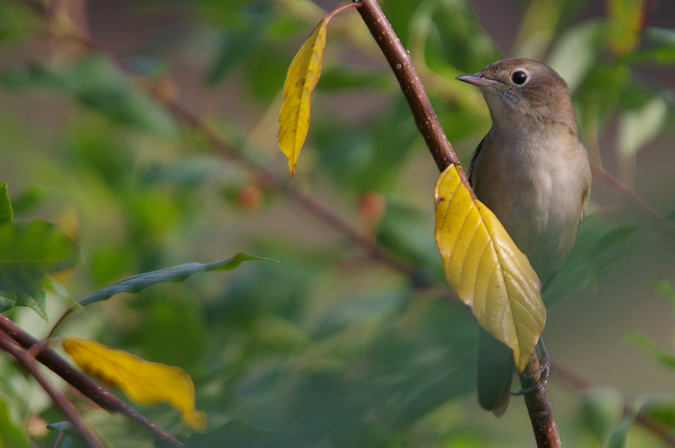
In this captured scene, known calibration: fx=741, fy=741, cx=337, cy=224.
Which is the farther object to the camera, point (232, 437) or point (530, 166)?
point (530, 166)

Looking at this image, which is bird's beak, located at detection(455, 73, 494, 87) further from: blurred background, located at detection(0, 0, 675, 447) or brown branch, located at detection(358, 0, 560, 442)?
brown branch, located at detection(358, 0, 560, 442)

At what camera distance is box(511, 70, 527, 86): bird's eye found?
8.37ft

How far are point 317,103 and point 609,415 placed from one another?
5.87 ft

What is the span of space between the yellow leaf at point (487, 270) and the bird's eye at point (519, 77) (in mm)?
1509

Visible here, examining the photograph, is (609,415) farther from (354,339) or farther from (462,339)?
(462,339)

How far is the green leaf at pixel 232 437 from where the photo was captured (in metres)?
1.06

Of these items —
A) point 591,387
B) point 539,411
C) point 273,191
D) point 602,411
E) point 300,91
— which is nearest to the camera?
point 300,91

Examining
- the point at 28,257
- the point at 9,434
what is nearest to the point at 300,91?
the point at 28,257

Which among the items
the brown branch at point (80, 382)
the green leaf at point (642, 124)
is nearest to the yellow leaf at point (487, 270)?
the brown branch at point (80, 382)

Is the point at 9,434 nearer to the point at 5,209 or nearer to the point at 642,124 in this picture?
the point at 5,209

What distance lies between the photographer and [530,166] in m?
2.37

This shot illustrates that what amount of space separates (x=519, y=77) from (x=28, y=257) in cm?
190

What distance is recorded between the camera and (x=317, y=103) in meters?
3.22

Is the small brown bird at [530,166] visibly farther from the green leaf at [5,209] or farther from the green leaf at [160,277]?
the green leaf at [5,209]
